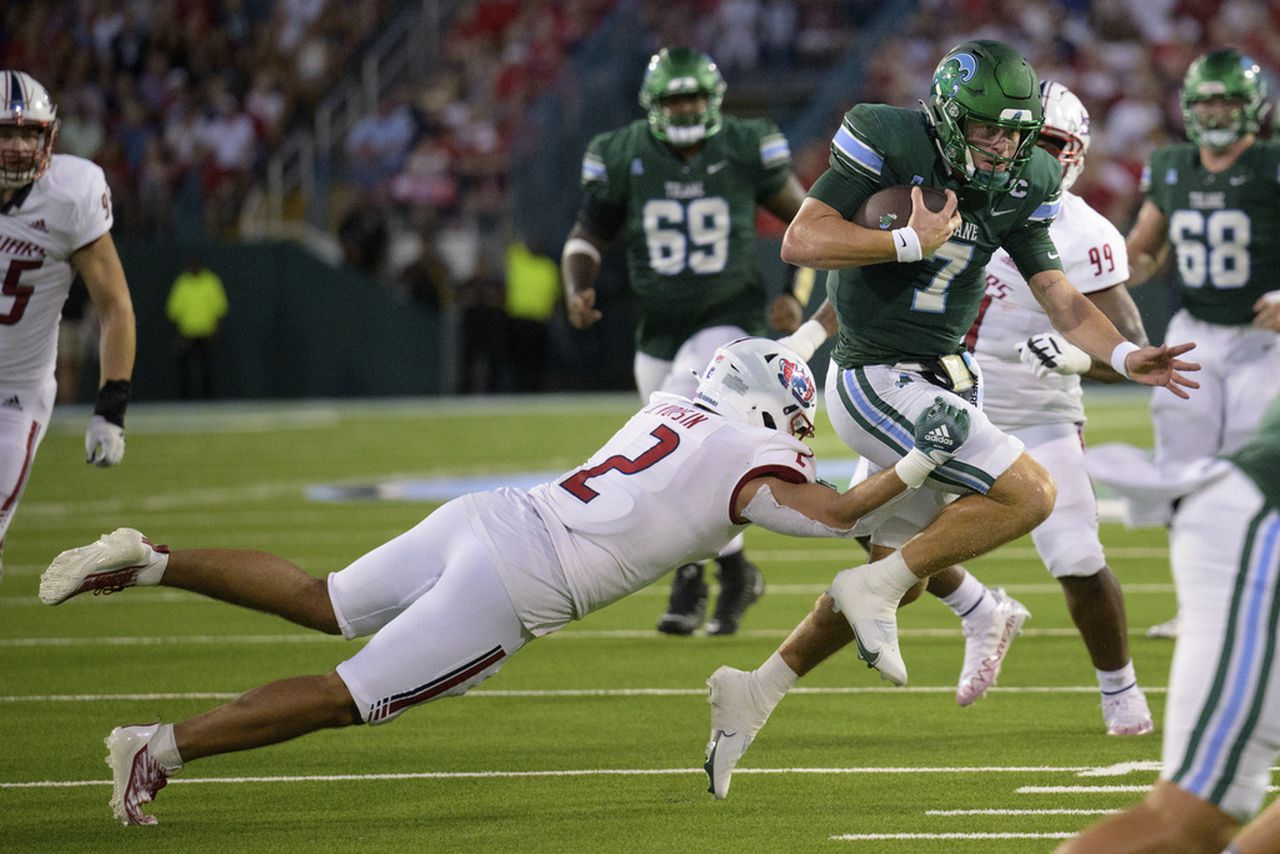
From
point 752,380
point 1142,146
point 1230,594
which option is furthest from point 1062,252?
point 1142,146

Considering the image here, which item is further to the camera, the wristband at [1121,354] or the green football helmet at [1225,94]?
the green football helmet at [1225,94]

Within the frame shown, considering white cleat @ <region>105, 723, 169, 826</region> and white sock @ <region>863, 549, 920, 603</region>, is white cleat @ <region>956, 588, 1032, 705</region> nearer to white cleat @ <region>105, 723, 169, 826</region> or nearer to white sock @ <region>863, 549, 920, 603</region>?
white sock @ <region>863, 549, 920, 603</region>

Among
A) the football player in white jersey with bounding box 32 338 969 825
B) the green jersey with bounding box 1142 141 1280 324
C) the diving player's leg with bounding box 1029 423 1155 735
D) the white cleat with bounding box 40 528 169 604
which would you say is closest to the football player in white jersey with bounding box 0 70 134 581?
the white cleat with bounding box 40 528 169 604

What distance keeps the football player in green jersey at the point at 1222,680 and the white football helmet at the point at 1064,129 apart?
116 inches

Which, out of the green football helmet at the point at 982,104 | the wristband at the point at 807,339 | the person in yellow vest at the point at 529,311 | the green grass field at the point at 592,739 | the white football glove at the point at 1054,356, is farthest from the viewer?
the person in yellow vest at the point at 529,311

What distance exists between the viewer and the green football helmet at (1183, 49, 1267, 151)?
7336mm

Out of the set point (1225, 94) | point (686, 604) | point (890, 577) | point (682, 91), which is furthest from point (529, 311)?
point (890, 577)

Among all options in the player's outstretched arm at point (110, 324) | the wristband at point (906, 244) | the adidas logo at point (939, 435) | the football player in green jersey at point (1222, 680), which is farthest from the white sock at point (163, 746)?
the football player in green jersey at point (1222, 680)

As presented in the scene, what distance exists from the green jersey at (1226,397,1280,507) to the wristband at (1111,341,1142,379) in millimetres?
1683

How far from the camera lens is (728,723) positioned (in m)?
4.85

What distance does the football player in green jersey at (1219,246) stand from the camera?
728cm

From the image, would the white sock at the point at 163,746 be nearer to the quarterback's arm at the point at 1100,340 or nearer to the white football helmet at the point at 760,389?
the white football helmet at the point at 760,389

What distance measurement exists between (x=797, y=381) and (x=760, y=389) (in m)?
0.10

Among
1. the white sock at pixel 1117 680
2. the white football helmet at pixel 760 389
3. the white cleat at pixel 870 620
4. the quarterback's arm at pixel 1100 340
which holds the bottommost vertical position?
the white sock at pixel 1117 680
